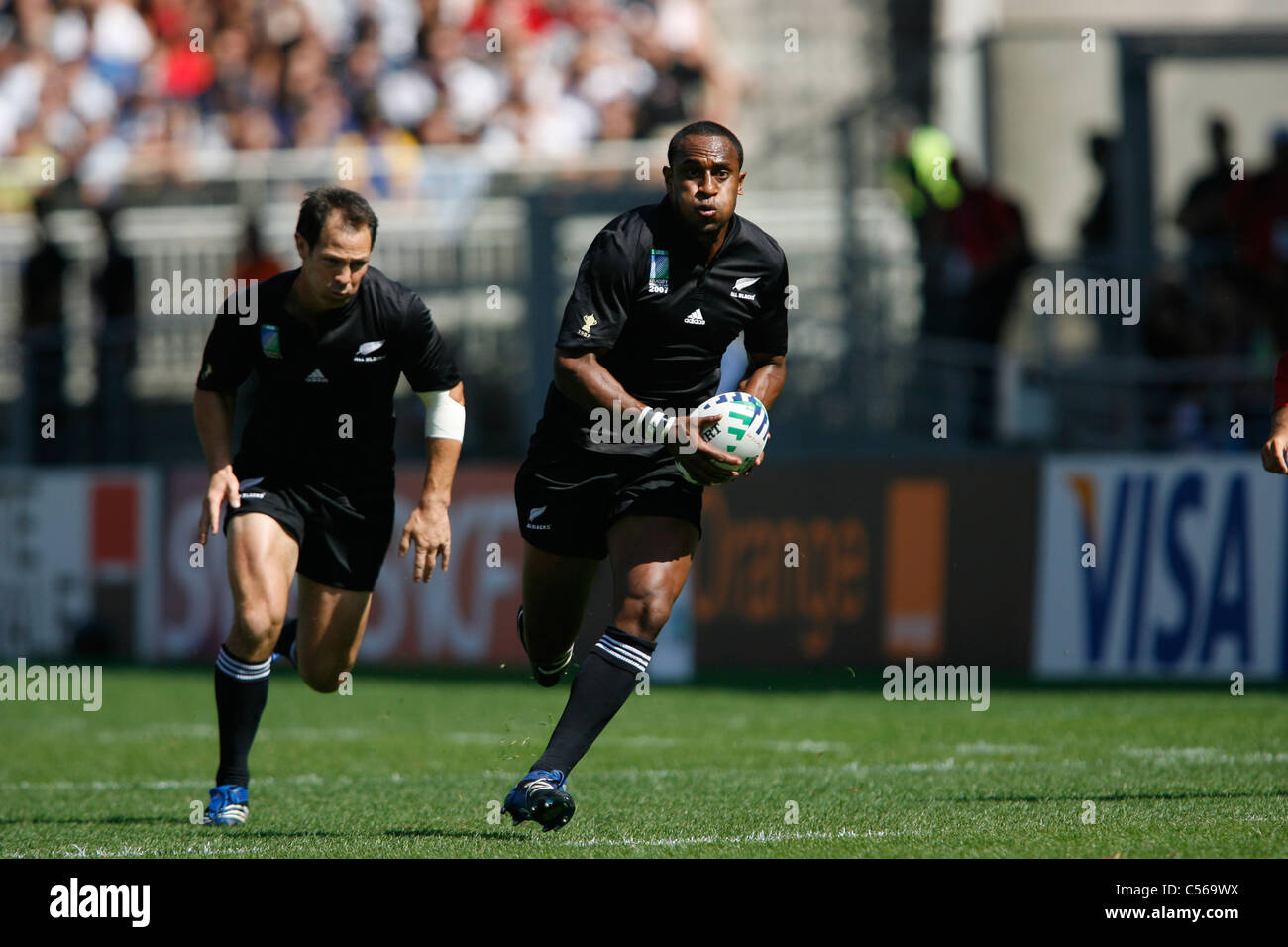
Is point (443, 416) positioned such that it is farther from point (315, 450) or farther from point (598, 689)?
point (598, 689)

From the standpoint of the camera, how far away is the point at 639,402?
7332 millimetres

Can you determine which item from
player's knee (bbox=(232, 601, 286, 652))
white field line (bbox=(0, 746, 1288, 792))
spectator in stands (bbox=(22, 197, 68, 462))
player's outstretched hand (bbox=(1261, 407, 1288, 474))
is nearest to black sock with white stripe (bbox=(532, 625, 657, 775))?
player's knee (bbox=(232, 601, 286, 652))

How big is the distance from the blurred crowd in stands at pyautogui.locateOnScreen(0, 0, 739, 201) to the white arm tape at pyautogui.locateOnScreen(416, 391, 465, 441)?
33.4ft

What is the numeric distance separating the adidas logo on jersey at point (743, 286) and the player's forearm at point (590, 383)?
64 centimetres

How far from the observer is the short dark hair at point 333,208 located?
24.7 feet

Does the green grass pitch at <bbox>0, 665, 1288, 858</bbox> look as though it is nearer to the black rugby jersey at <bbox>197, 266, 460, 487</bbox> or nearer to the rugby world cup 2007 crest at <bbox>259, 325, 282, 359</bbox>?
the black rugby jersey at <bbox>197, 266, 460, 487</bbox>

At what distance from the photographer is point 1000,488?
14.1 meters

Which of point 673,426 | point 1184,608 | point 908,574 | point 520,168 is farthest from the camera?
point 520,168

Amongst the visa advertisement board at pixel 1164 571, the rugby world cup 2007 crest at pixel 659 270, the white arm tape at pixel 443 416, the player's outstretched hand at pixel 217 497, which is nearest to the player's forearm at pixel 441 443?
the white arm tape at pixel 443 416

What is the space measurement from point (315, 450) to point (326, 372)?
0.35m

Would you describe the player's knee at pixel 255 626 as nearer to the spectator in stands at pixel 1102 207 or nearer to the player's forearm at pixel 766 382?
the player's forearm at pixel 766 382
